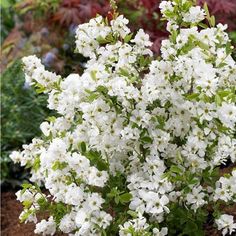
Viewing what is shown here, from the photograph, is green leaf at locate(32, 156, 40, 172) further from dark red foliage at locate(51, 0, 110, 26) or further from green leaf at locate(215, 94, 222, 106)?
dark red foliage at locate(51, 0, 110, 26)

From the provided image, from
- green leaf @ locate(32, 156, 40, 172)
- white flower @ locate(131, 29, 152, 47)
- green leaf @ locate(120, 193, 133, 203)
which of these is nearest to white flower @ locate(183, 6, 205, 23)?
white flower @ locate(131, 29, 152, 47)

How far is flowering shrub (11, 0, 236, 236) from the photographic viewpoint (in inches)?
120

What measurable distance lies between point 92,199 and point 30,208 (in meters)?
0.54

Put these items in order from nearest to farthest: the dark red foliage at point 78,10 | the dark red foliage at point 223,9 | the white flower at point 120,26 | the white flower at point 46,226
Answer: the white flower at point 120,26, the white flower at point 46,226, the dark red foliage at point 223,9, the dark red foliage at point 78,10

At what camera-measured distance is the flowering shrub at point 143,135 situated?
3.04m

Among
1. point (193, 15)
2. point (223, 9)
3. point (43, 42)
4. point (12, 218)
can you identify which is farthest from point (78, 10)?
point (193, 15)

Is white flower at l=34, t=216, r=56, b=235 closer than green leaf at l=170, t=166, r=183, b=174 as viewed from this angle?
No

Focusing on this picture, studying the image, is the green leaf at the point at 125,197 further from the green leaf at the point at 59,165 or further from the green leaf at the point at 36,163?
the green leaf at the point at 36,163

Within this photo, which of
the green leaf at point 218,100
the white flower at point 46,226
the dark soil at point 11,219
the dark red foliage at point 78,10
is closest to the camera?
the green leaf at point 218,100

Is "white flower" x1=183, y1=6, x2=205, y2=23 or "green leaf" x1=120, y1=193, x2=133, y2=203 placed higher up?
"white flower" x1=183, y1=6, x2=205, y2=23

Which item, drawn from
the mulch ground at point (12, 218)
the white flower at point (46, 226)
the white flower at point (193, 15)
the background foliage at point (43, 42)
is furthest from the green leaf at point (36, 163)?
the background foliage at point (43, 42)

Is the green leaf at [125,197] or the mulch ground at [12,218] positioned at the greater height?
the green leaf at [125,197]

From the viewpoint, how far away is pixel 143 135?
313 cm

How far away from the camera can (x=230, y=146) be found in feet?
10.3
